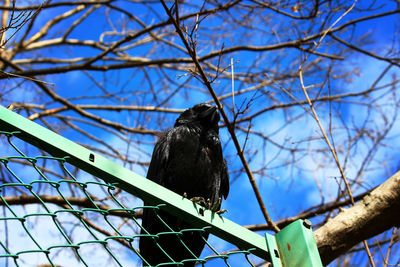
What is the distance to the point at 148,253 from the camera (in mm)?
3311

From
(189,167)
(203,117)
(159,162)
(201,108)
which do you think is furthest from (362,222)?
(201,108)

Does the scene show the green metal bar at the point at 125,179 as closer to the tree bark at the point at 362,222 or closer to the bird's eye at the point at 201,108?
the tree bark at the point at 362,222

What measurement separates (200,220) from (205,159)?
1.94 metres

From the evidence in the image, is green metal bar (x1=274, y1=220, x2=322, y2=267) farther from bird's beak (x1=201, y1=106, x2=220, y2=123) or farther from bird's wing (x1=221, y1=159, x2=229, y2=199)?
bird's beak (x1=201, y1=106, x2=220, y2=123)

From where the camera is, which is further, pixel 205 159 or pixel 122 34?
pixel 122 34

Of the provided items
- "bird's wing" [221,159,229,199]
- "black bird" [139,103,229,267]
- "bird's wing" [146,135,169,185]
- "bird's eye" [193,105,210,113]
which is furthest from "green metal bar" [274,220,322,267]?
"bird's eye" [193,105,210,113]

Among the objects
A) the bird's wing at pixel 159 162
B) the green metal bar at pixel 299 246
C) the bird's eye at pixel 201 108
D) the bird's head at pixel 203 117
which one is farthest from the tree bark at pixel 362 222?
the bird's eye at pixel 201 108

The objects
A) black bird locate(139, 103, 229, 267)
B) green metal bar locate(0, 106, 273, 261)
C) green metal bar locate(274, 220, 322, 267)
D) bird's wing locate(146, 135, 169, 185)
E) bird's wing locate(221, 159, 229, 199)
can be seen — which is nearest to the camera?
green metal bar locate(0, 106, 273, 261)

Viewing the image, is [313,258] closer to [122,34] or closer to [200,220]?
[200,220]

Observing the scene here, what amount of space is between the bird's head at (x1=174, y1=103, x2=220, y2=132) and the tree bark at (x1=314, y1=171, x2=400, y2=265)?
1582 millimetres

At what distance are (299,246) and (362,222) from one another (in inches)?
48.7

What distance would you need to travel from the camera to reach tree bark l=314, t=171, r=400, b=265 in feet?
9.02

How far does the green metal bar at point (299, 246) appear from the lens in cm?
176

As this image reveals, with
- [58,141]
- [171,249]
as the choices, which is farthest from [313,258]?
[171,249]
